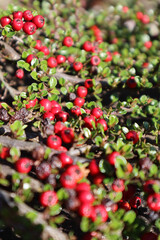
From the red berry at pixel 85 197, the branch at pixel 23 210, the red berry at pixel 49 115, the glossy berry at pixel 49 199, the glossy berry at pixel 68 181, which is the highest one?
the red berry at pixel 49 115

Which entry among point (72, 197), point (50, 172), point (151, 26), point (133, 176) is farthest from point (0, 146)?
point (151, 26)

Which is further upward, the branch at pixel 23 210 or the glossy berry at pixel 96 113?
the glossy berry at pixel 96 113

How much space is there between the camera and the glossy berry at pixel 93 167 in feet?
8.96

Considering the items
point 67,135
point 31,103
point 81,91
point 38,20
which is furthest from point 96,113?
point 38,20

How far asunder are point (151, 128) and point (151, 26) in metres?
4.31

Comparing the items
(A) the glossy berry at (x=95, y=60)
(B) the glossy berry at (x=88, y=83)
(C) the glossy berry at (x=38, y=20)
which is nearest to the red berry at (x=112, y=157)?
(B) the glossy berry at (x=88, y=83)

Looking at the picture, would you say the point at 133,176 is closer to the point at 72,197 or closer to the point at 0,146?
the point at 72,197

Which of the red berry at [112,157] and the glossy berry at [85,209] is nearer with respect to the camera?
the glossy berry at [85,209]

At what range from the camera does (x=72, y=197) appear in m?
2.46

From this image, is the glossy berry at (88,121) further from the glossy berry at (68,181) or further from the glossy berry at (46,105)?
the glossy berry at (68,181)

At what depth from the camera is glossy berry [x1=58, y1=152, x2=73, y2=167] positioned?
2.70 m

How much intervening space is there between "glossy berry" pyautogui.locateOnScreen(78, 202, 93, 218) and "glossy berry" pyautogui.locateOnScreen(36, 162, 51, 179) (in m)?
0.55

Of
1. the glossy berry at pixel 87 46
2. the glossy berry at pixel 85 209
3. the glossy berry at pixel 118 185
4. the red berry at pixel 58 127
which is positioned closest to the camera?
the glossy berry at pixel 85 209

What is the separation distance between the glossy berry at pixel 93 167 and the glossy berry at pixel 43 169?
517 millimetres
